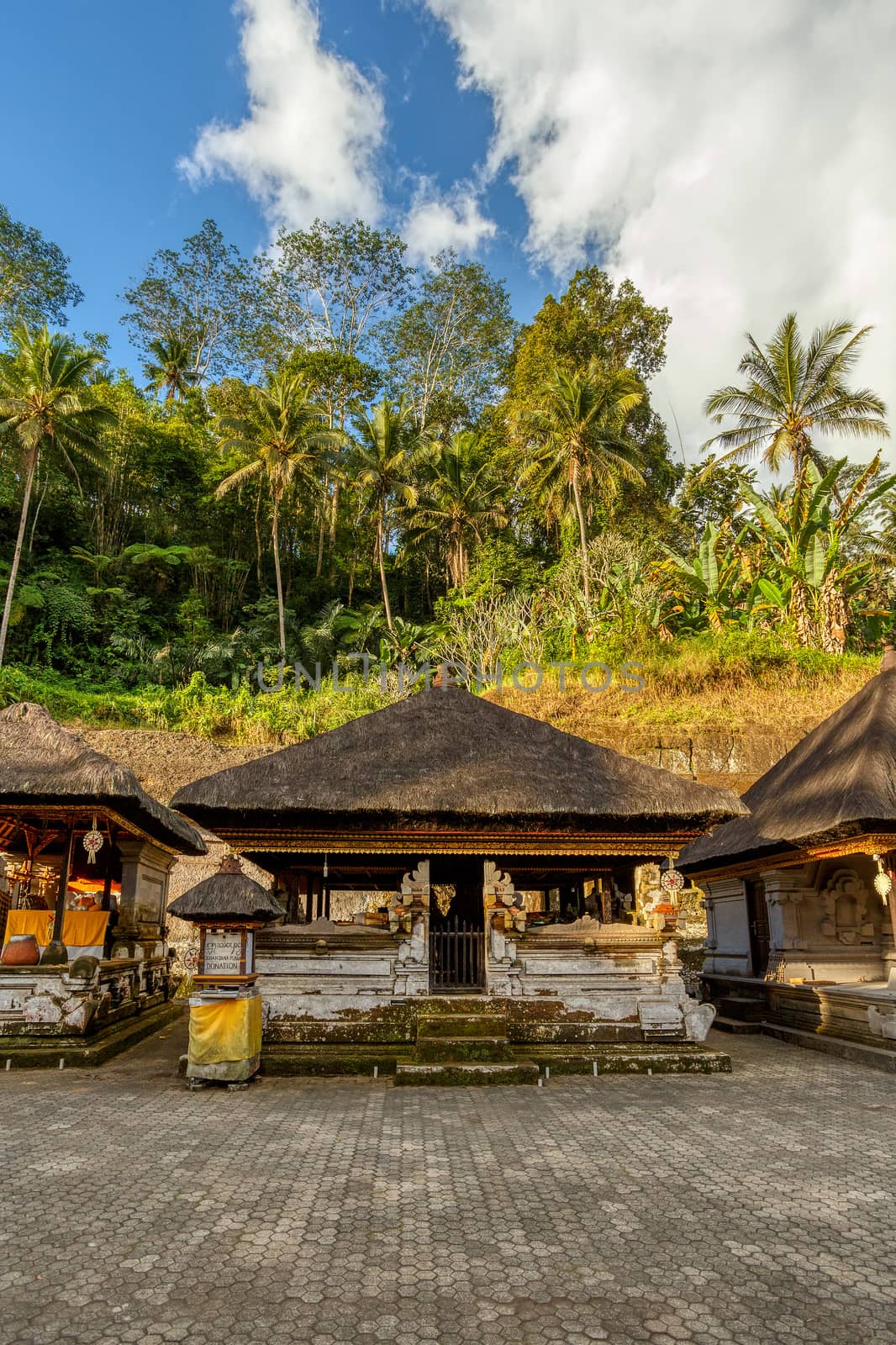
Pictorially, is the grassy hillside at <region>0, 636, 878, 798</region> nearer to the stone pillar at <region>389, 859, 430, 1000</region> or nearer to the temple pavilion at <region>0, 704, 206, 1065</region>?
the temple pavilion at <region>0, 704, 206, 1065</region>

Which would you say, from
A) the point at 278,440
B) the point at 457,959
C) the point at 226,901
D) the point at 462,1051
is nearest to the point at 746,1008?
the point at 457,959

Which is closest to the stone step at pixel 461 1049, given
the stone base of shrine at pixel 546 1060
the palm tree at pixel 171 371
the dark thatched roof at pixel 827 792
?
the stone base of shrine at pixel 546 1060

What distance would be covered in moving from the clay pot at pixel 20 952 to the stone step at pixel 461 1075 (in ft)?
15.8

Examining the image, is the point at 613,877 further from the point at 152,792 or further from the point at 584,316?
the point at 584,316

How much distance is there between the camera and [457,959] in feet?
31.9

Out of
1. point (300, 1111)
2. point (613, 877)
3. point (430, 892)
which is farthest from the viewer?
point (613, 877)

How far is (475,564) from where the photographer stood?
31.4 m

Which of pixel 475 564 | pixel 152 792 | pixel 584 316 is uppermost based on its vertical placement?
pixel 584 316

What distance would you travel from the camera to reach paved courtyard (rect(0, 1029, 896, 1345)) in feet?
10.5

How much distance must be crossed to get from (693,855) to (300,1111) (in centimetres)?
868

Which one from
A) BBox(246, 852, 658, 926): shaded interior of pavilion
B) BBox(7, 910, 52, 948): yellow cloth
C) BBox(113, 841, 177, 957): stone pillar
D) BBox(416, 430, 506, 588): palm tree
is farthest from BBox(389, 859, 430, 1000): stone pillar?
BBox(416, 430, 506, 588): palm tree

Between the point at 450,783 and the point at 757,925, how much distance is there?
6665mm

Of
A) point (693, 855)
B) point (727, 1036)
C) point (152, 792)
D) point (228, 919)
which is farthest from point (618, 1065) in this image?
point (152, 792)

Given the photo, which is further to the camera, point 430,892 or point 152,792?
point 152,792
